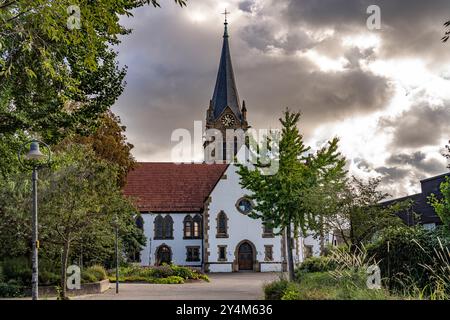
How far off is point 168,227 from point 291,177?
27735mm

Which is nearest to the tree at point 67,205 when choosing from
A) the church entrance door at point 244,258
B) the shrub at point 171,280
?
the shrub at point 171,280

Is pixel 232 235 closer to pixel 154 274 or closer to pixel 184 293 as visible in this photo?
pixel 154 274

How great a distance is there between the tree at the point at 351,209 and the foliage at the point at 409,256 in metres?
6.90

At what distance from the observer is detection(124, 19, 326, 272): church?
163 feet

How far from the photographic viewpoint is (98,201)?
21.6m

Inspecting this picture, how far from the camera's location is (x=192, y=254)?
51.4m

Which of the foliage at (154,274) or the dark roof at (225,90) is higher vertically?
the dark roof at (225,90)

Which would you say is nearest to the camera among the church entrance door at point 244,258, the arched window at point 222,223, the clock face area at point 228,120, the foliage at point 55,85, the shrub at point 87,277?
the foliage at point 55,85

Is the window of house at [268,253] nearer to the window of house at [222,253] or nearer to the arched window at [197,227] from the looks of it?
the window of house at [222,253]

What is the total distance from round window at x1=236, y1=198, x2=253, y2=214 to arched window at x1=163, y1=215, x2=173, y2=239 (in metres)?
6.85

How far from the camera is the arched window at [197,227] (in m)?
51.9

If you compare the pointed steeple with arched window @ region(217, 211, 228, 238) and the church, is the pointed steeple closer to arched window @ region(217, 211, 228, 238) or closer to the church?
the church
